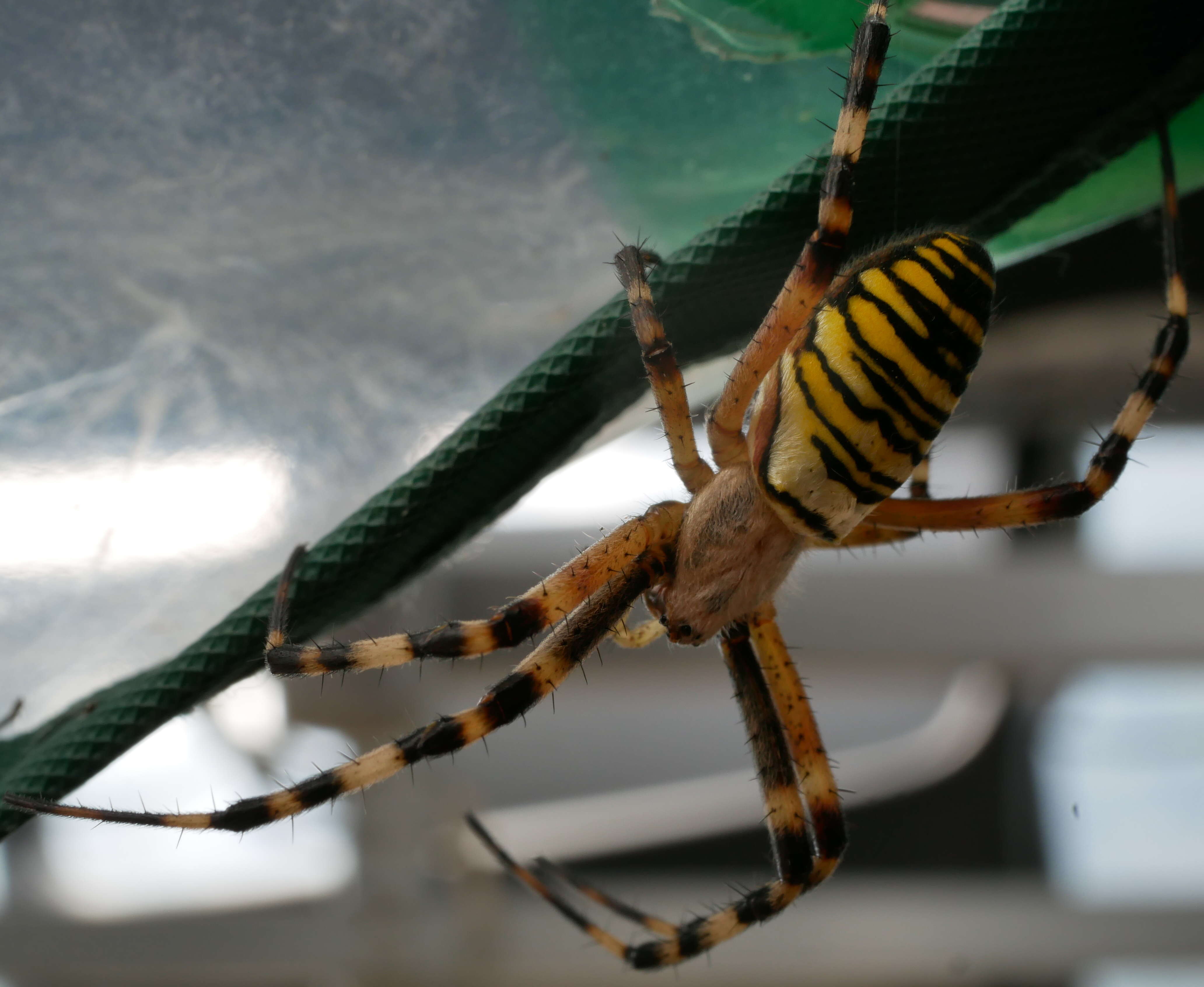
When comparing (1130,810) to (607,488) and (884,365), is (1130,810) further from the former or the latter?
(884,365)

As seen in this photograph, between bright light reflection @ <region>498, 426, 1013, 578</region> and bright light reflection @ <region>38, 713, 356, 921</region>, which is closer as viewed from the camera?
bright light reflection @ <region>498, 426, 1013, 578</region>

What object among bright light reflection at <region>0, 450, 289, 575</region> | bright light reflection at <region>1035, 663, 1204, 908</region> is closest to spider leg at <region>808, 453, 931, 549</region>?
bright light reflection at <region>0, 450, 289, 575</region>

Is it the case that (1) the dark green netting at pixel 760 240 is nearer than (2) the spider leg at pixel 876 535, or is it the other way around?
(1) the dark green netting at pixel 760 240

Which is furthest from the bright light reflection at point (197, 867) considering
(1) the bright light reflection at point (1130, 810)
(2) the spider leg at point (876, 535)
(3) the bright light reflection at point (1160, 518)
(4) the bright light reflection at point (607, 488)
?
(3) the bright light reflection at point (1160, 518)

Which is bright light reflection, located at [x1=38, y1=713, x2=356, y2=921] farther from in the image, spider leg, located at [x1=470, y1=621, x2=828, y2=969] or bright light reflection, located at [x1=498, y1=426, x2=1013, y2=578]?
spider leg, located at [x1=470, y1=621, x2=828, y2=969]

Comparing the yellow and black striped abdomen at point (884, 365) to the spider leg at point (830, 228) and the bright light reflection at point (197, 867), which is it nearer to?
the spider leg at point (830, 228)

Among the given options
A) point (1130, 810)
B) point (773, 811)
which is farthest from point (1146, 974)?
point (773, 811)
